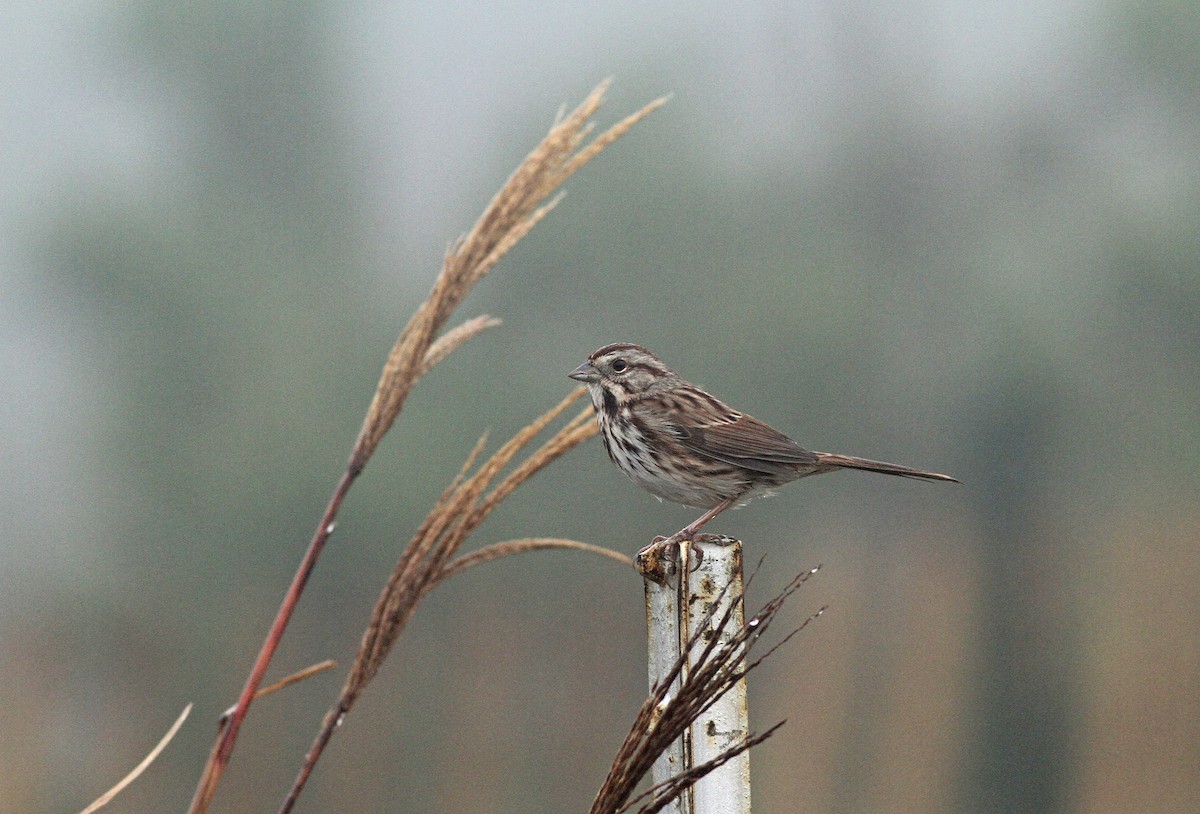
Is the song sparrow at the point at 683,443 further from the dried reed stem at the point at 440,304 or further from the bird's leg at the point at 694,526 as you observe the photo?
the dried reed stem at the point at 440,304

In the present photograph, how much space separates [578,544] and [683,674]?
23 cm

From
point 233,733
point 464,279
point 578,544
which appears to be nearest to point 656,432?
point 578,544

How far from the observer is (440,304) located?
1.38 m

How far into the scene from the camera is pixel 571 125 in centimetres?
141

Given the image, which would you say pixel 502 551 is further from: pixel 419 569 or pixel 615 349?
pixel 615 349

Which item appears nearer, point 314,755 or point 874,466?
point 314,755

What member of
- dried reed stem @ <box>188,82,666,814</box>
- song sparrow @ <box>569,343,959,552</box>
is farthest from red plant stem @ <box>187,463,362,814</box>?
song sparrow @ <box>569,343,959,552</box>

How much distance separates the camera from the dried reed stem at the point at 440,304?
1345mm

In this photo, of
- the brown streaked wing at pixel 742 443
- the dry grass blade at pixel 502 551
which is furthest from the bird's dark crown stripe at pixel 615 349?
the dry grass blade at pixel 502 551

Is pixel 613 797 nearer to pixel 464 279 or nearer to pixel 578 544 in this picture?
pixel 578 544

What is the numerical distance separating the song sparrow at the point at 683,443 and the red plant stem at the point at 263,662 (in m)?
0.86

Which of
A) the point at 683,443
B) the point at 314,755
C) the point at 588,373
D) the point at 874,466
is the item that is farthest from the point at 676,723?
the point at 588,373

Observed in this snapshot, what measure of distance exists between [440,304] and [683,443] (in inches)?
37.0

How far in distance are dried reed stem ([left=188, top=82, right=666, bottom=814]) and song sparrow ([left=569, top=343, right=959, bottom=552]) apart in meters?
0.77
